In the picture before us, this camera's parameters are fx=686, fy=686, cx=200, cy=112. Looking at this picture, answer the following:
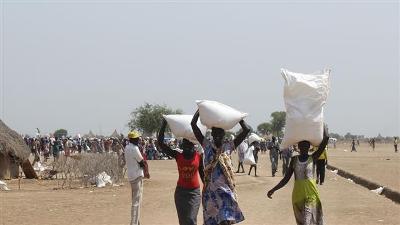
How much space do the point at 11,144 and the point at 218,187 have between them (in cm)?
1872

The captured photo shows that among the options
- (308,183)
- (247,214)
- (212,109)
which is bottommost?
(247,214)

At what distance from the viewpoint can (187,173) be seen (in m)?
8.63

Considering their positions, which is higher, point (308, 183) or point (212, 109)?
point (212, 109)

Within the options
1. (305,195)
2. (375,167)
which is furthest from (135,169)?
(375,167)

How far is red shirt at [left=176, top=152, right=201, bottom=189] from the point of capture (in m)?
8.64

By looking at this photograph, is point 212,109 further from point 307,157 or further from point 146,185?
point 146,185

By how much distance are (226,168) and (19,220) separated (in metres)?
7.15

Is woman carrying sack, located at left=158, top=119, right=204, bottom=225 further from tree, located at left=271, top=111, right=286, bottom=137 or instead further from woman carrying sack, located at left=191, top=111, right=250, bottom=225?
tree, located at left=271, top=111, right=286, bottom=137

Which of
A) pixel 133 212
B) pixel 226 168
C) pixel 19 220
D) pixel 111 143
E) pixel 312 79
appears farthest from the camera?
pixel 111 143

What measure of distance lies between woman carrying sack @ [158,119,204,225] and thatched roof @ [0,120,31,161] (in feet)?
56.7

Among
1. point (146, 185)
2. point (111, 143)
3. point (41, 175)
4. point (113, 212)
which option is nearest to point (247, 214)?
point (113, 212)

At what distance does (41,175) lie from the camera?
88.6 feet

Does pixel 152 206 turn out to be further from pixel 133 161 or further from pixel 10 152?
pixel 10 152

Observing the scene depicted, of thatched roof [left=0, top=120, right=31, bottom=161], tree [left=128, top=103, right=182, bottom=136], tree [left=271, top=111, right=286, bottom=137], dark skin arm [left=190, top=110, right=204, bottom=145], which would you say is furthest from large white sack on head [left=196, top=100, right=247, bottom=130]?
tree [left=271, top=111, right=286, bottom=137]
